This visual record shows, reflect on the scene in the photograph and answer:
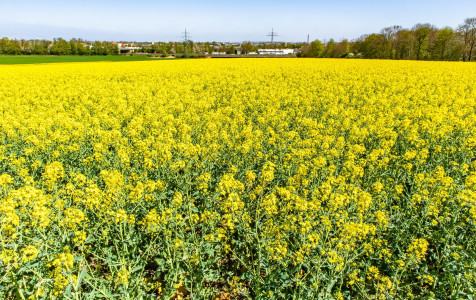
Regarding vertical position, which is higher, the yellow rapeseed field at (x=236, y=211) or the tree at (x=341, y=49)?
the tree at (x=341, y=49)

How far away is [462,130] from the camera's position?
22.0 feet

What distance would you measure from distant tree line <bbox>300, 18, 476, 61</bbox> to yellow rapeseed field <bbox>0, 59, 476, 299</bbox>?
53.3 meters

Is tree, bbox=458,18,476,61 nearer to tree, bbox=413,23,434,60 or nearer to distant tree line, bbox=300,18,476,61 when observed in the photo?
distant tree line, bbox=300,18,476,61

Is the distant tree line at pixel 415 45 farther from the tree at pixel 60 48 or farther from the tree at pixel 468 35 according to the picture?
the tree at pixel 60 48

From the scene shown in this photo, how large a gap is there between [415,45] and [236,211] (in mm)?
68785

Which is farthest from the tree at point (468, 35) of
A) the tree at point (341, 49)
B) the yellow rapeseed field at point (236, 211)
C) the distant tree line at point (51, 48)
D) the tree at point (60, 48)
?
the tree at point (60, 48)

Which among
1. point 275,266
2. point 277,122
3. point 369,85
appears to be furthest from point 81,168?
point 369,85

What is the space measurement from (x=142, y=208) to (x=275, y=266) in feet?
6.95

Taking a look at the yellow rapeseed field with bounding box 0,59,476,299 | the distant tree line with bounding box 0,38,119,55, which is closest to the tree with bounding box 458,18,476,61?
the yellow rapeseed field with bounding box 0,59,476,299

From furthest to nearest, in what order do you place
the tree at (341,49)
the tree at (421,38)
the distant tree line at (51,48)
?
the distant tree line at (51,48) < the tree at (341,49) < the tree at (421,38)

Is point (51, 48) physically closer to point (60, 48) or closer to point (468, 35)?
point (60, 48)

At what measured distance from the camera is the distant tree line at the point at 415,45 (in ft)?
159

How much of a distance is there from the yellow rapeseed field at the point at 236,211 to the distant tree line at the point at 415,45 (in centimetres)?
5328

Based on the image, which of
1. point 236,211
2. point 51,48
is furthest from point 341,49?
point 51,48
